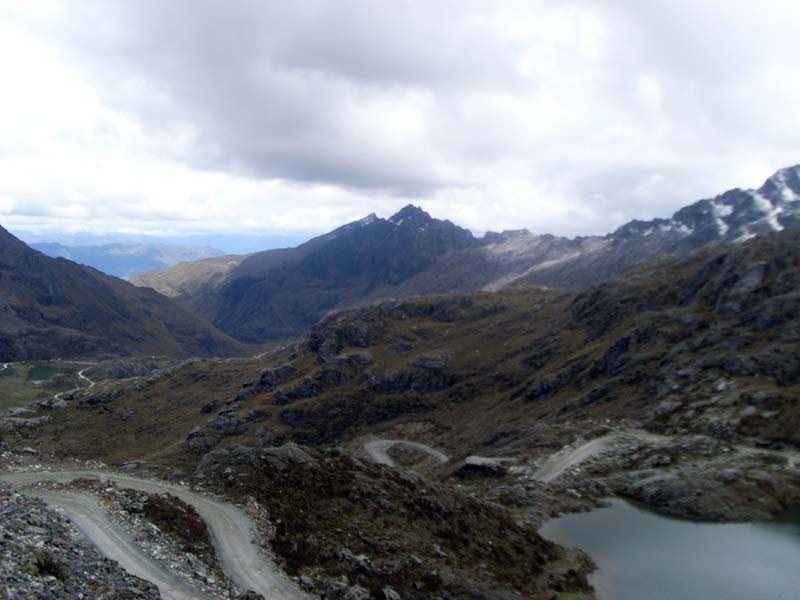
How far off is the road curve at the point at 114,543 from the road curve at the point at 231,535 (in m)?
4.25

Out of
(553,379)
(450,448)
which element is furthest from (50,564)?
(553,379)

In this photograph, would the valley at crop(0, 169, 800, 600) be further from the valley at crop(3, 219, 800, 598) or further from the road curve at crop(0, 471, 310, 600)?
the valley at crop(3, 219, 800, 598)

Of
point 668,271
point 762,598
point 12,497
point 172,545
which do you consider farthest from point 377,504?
point 668,271

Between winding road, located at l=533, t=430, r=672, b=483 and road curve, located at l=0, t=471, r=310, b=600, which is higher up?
road curve, located at l=0, t=471, r=310, b=600

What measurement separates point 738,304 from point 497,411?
57.5m

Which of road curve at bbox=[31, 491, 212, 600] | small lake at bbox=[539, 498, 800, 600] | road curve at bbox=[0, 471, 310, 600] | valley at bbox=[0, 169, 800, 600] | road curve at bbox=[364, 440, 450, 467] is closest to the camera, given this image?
road curve at bbox=[31, 491, 212, 600]

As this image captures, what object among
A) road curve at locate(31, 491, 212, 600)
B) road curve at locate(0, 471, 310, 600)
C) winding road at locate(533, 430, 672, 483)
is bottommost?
winding road at locate(533, 430, 672, 483)

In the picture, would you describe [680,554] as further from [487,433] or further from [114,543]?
[487,433]

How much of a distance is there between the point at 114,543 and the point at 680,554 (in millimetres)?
55724

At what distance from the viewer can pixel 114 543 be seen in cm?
3712

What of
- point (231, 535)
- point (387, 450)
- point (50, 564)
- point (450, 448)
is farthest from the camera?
point (387, 450)

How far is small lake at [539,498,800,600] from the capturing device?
5672cm

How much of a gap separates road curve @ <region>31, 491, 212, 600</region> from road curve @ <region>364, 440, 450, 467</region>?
83124 millimetres

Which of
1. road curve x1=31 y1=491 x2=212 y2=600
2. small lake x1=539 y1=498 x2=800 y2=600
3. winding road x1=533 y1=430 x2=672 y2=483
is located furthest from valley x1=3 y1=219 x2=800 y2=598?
small lake x1=539 y1=498 x2=800 y2=600
